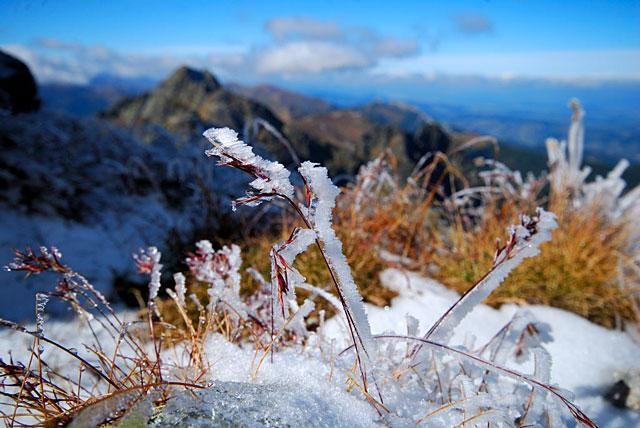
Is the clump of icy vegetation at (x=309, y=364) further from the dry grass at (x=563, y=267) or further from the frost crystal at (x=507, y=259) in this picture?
the dry grass at (x=563, y=267)

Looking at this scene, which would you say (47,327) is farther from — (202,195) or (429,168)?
(429,168)

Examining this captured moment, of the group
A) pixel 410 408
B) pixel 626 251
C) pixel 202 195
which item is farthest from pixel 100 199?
pixel 626 251

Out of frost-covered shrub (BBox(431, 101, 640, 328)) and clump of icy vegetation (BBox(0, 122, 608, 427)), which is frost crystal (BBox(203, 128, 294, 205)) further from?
frost-covered shrub (BBox(431, 101, 640, 328))

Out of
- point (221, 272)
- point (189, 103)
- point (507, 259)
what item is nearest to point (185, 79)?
point (189, 103)

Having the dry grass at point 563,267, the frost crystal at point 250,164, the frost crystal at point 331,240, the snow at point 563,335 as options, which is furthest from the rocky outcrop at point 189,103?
the frost crystal at point 250,164

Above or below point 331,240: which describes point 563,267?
below

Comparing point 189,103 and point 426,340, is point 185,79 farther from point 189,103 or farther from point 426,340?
point 426,340
